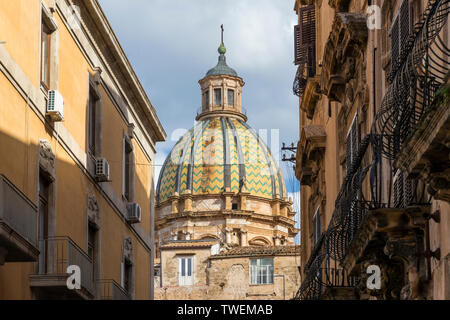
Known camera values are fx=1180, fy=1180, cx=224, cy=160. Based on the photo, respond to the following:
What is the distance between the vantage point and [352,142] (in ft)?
61.5

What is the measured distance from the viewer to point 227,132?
297 feet

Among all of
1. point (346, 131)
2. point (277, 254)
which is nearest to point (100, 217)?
point (346, 131)

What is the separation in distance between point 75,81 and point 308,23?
22.0ft

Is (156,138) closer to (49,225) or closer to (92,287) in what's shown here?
(92,287)

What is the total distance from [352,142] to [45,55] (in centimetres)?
555

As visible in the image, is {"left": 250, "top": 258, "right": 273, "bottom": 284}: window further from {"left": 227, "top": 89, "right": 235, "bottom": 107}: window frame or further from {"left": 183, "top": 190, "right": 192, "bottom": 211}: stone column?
{"left": 227, "top": 89, "right": 235, "bottom": 107}: window frame

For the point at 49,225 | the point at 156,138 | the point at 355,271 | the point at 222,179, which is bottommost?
the point at 355,271

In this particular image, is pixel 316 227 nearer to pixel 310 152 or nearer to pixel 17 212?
pixel 310 152

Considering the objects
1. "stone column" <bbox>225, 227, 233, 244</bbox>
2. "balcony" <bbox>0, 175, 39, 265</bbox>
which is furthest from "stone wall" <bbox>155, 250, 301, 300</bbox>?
"balcony" <bbox>0, 175, 39, 265</bbox>

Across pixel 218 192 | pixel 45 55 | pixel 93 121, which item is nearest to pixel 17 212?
pixel 45 55

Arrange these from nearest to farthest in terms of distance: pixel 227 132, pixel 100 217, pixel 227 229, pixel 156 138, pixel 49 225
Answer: pixel 49 225 < pixel 100 217 < pixel 156 138 < pixel 227 229 < pixel 227 132

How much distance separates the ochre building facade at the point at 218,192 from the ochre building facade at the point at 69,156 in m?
45.7

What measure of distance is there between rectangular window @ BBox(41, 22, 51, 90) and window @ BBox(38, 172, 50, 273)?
5.35 feet

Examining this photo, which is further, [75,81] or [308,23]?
[308,23]
